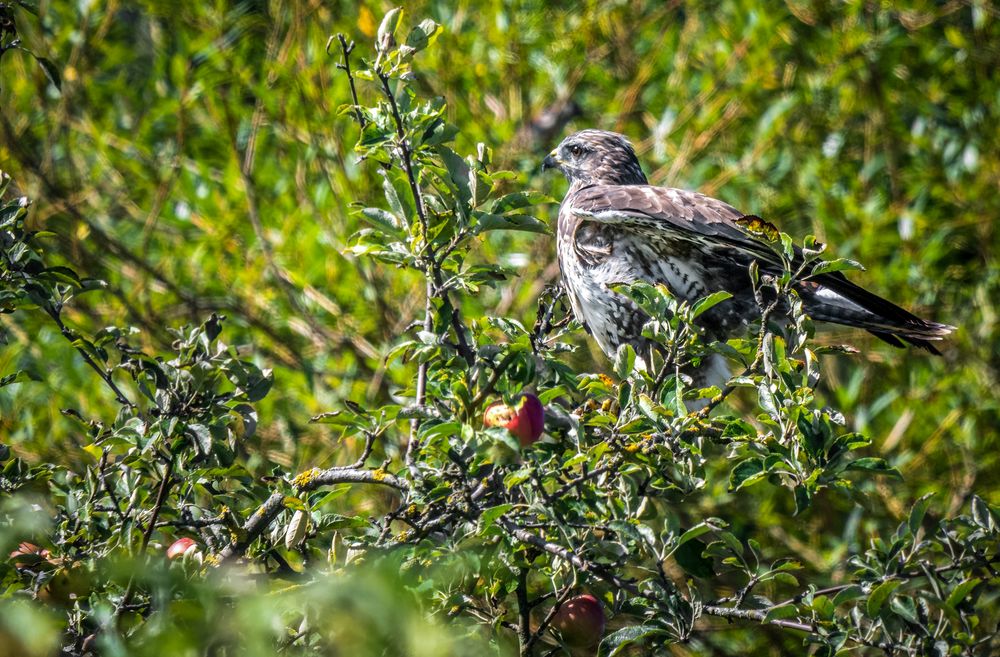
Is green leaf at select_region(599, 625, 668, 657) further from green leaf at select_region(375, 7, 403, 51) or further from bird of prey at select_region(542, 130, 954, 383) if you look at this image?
green leaf at select_region(375, 7, 403, 51)

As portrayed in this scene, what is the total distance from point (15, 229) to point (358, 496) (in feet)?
9.41

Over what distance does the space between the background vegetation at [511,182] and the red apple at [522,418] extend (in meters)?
2.56

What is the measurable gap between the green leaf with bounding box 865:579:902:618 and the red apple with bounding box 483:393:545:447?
0.91 metres

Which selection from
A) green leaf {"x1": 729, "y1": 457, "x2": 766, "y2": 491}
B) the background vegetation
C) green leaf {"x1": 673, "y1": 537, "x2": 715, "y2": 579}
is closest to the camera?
green leaf {"x1": 729, "y1": 457, "x2": 766, "y2": 491}

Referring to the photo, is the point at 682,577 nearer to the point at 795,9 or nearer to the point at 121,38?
the point at 795,9

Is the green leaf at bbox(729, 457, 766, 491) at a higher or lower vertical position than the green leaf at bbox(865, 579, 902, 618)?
higher

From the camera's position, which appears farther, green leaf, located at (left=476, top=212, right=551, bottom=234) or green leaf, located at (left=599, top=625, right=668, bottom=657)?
green leaf, located at (left=476, top=212, right=551, bottom=234)

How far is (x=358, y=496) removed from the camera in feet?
17.3

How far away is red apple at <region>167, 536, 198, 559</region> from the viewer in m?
2.47

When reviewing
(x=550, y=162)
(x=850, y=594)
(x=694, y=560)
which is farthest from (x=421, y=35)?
(x=550, y=162)

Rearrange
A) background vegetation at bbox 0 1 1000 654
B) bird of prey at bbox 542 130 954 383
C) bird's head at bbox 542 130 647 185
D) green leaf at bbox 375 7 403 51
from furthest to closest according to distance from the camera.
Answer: background vegetation at bbox 0 1 1000 654, bird's head at bbox 542 130 647 185, bird of prey at bbox 542 130 954 383, green leaf at bbox 375 7 403 51

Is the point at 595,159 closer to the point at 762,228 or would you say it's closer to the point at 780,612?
the point at 762,228

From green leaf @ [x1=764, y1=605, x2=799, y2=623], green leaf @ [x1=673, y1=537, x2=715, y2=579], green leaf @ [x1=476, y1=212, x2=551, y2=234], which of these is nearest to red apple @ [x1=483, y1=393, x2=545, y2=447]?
green leaf @ [x1=476, y1=212, x2=551, y2=234]

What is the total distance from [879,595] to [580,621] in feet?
2.53
